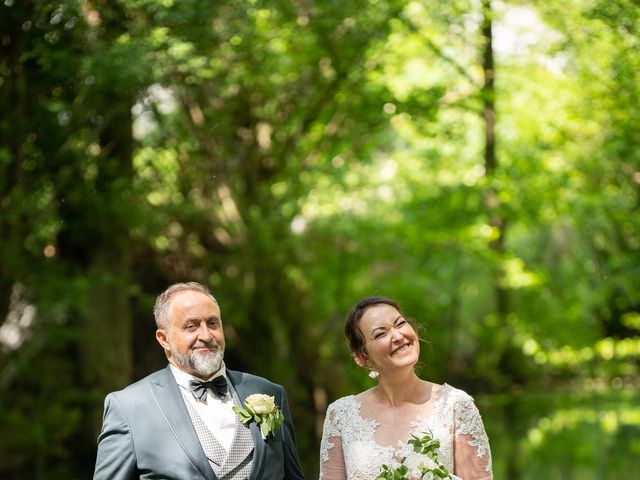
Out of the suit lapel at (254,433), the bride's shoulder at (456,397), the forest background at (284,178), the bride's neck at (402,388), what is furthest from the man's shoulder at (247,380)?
the forest background at (284,178)

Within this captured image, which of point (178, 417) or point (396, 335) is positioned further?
point (396, 335)

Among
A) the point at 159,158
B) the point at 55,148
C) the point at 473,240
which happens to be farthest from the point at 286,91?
the point at 55,148

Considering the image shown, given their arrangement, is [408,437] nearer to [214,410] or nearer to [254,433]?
[254,433]

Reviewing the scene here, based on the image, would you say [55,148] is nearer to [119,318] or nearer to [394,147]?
[119,318]

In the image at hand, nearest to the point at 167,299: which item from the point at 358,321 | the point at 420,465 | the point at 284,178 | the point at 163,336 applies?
the point at 163,336

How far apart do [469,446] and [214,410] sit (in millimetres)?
1004

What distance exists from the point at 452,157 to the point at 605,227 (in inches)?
102

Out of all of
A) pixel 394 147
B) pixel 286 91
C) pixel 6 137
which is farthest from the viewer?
pixel 394 147

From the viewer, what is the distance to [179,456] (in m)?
3.64

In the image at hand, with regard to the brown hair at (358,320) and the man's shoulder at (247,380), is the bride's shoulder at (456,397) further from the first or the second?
the man's shoulder at (247,380)

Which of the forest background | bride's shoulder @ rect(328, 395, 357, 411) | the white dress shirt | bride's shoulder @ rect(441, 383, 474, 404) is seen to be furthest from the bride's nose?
the forest background

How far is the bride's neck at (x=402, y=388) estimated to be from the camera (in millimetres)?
4090

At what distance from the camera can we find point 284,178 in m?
13.6

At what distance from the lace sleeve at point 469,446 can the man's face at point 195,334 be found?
3.24ft
